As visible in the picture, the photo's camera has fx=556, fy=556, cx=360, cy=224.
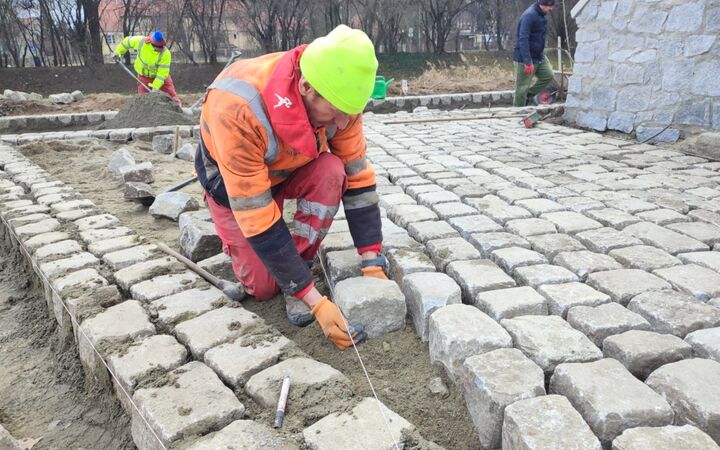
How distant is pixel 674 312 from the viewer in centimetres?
232

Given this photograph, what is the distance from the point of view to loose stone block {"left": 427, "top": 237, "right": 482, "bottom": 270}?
114 inches

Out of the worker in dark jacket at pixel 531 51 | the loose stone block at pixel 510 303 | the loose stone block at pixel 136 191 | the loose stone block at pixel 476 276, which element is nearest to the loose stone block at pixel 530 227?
the loose stone block at pixel 476 276

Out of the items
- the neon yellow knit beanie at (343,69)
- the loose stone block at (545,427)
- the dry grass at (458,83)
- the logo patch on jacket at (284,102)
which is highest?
the neon yellow knit beanie at (343,69)

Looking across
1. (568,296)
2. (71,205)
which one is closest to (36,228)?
(71,205)

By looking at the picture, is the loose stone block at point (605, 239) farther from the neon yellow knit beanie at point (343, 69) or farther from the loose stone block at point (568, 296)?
the neon yellow knit beanie at point (343, 69)

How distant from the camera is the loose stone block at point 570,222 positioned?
332 cm

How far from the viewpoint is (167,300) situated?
270 cm

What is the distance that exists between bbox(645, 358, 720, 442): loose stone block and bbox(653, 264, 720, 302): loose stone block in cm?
61

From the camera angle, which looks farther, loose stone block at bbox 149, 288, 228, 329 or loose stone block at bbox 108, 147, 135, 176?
loose stone block at bbox 108, 147, 135, 176

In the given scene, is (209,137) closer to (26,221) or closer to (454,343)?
(454,343)

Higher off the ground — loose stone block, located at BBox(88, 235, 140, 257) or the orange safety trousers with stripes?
the orange safety trousers with stripes

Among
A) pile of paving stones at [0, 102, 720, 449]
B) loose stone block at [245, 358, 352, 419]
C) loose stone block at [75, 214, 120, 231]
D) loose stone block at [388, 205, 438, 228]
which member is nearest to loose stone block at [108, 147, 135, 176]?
pile of paving stones at [0, 102, 720, 449]

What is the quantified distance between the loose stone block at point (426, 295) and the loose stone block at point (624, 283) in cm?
68

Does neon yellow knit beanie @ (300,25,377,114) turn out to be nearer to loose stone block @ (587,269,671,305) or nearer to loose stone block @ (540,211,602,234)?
loose stone block @ (587,269,671,305)
